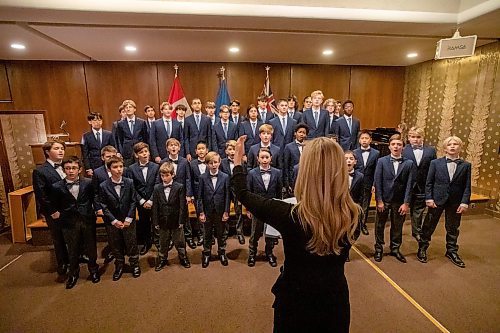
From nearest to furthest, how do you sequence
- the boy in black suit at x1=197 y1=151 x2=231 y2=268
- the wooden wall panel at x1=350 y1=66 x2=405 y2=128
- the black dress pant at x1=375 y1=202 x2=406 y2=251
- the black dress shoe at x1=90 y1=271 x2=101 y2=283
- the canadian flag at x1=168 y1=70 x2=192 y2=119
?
the black dress shoe at x1=90 y1=271 x2=101 y2=283, the boy in black suit at x1=197 y1=151 x2=231 y2=268, the black dress pant at x1=375 y1=202 x2=406 y2=251, the canadian flag at x1=168 y1=70 x2=192 y2=119, the wooden wall panel at x1=350 y1=66 x2=405 y2=128

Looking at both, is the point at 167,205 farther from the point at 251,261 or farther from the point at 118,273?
the point at 251,261

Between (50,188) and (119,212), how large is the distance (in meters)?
0.74

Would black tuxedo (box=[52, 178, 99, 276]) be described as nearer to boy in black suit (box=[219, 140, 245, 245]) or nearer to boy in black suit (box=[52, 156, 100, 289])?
boy in black suit (box=[52, 156, 100, 289])

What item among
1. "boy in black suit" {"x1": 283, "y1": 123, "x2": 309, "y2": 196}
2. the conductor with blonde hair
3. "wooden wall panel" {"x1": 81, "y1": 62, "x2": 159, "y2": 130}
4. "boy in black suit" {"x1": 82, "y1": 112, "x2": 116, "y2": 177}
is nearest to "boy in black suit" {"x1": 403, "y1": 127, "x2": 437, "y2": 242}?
"boy in black suit" {"x1": 283, "y1": 123, "x2": 309, "y2": 196}

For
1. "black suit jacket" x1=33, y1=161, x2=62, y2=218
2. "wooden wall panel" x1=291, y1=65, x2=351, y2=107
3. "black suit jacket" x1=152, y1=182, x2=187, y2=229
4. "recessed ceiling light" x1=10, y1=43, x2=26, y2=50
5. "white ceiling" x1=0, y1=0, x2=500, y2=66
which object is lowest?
"black suit jacket" x1=152, y1=182, x2=187, y2=229

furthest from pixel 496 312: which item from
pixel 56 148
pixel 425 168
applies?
pixel 56 148

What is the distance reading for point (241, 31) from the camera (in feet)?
13.4

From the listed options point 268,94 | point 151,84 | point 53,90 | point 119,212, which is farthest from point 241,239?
point 53,90

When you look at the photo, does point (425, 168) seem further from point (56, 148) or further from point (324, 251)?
point (56, 148)

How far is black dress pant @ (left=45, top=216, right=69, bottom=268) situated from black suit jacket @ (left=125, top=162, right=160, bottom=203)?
2.84 feet

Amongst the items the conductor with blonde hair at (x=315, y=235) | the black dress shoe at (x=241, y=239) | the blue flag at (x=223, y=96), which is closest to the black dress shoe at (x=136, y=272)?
the black dress shoe at (x=241, y=239)

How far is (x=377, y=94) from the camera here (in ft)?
25.3

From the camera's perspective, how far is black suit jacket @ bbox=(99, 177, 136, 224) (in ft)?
10.0

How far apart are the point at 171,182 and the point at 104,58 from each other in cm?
434
